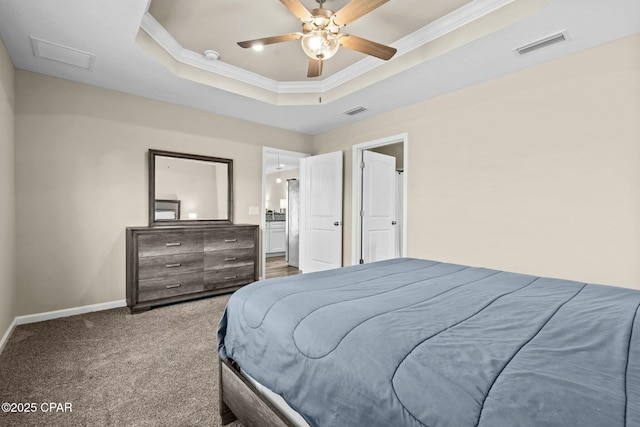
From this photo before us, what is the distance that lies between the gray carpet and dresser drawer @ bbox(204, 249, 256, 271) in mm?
759

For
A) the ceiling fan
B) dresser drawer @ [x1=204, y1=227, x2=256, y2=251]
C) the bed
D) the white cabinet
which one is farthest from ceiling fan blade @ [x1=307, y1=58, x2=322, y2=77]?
the white cabinet

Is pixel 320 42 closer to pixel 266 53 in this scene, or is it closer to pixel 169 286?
pixel 266 53

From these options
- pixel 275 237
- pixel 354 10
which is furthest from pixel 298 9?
pixel 275 237

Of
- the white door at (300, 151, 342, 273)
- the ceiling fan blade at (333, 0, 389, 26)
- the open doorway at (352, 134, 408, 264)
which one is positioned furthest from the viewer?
the white door at (300, 151, 342, 273)

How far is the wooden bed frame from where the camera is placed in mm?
1169

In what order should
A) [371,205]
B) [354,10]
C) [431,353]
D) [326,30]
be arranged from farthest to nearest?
1. [371,205]
2. [326,30]
3. [354,10]
4. [431,353]

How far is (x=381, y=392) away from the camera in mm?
783

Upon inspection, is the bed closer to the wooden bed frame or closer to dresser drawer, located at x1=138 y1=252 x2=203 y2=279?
the wooden bed frame

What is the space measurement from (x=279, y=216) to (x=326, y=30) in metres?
6.39

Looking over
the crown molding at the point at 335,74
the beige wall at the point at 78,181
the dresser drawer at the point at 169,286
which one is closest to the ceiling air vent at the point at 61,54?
the beige wall at the point at 78,181

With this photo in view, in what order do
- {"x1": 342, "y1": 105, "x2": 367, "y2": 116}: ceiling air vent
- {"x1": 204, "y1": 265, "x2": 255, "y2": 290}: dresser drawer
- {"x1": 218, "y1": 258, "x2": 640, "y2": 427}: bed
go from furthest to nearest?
{"x1": 342, "y1": 105, "x2": 367, "y2": 116}: ceiling air vent
{"x1": 204, "y1": 265, "x2": 255, "y2": 290}: dresser drawer
{"x1": 218, "y1": 258, "x2": 640, "y2": 427}: bed

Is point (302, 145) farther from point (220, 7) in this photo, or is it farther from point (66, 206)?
point (66, 206)

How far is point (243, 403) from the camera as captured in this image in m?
1.34

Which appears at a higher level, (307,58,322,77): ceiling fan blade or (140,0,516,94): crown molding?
(140,0,516,94): crown molding
